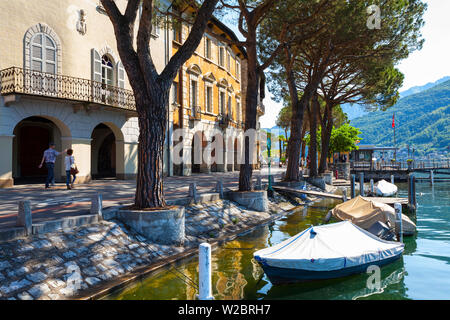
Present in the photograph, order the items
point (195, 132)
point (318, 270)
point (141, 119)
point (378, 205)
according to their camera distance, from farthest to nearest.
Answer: point (195, 132) < point (378, 205) < point (141, 119) < point (318, 270)

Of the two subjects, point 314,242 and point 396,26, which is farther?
point 396,26

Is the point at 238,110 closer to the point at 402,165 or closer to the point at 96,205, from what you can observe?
the point at 402,165

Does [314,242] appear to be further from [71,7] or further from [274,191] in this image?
[71,7]

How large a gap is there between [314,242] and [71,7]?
17.6 meters

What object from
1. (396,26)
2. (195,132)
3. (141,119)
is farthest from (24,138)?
(396,26)

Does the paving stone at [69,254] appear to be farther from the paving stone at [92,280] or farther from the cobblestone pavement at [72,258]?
the paving stone at [92,280]

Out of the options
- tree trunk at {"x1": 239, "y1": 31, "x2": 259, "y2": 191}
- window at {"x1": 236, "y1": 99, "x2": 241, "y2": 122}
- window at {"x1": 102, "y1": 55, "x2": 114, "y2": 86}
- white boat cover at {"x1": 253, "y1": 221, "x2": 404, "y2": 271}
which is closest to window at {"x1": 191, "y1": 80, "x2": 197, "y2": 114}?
window at {"x1": 102, "y1": 55, "x2": 114, "y2": 86}

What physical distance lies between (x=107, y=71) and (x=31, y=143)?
6486mm

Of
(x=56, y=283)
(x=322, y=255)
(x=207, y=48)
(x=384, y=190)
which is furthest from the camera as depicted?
(x=207, y=48)

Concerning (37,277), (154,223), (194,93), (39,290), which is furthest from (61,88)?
(39,290)

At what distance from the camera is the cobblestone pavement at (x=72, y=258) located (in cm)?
629

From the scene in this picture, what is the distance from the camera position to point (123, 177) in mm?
22000

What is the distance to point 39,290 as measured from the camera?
6.26 meters

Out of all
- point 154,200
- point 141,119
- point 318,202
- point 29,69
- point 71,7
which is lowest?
point 318,202
